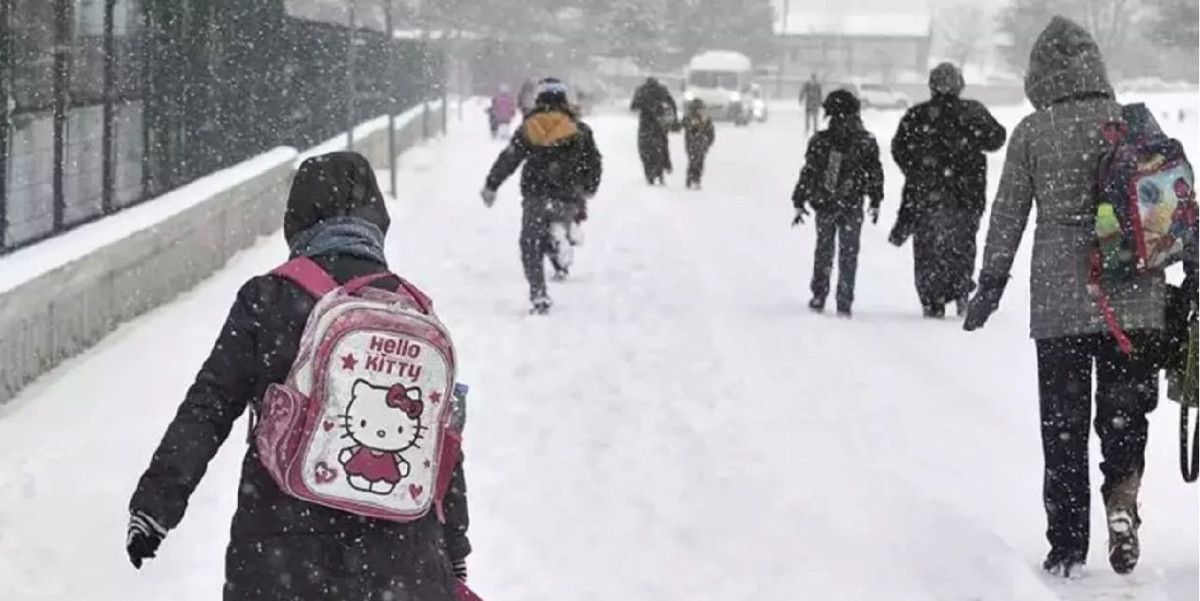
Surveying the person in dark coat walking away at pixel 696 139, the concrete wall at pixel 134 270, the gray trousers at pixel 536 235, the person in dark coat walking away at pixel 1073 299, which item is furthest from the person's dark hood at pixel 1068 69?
the person in dark coat walking away at pixel 696 139

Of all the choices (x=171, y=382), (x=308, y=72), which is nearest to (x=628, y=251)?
(x=308, y=72)

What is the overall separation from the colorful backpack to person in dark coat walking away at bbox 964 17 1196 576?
0.05 metres

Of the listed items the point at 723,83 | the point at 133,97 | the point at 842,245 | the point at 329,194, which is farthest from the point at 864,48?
the point at 329,194

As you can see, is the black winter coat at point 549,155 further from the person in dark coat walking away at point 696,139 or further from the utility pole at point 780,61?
the utility pole at point 780,61

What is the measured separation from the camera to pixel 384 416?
3.53m

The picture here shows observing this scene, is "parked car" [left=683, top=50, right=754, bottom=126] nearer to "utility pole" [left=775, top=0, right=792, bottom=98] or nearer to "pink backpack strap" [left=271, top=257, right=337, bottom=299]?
"utility pole" [left=775, top=0, right=792, bottom=98]

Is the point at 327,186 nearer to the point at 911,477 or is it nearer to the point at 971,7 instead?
the point at 911,477

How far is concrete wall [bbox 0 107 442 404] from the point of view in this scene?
8.70m

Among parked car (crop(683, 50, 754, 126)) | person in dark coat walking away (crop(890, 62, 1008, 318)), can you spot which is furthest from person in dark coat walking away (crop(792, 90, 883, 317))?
parked car (crop(683, 50, 754, 126))

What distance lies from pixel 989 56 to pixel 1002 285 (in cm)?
15383

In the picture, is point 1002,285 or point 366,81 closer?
point 1002,285

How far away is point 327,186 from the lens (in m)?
3.75

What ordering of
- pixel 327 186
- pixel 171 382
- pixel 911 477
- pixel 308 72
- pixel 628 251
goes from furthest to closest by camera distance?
pixel 308 72, pixel 628 251, pixel 171 382, pixel 911 477, pixel 327 186

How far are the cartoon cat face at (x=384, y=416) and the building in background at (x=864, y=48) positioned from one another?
110688mm
